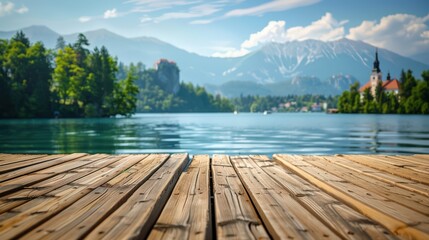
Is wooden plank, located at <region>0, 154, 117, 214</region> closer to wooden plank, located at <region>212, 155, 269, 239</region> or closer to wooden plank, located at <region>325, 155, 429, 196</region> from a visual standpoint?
wooden plank, located at <region>212, 155, 269, 239</region>

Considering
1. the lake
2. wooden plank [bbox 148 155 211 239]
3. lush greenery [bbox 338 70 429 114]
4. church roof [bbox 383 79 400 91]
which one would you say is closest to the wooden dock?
Result: wooden plank [bbox 148 155 211 239]

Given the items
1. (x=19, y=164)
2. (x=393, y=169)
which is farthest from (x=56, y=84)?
(x=393, y=169)

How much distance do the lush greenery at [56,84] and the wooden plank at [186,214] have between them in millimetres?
83131

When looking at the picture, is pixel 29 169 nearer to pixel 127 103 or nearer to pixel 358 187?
pixel 358 187

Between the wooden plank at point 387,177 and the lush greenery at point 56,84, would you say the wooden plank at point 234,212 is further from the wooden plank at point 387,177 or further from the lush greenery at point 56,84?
the lush greenery at point 56,84

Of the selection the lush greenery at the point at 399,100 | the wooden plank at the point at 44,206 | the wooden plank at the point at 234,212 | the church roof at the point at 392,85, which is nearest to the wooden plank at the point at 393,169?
the wooden plank at the point at 234,212

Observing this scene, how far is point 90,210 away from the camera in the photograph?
289cm

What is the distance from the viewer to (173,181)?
13.7ft

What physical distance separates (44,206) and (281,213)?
2.09 metres

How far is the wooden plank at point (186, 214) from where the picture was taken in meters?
2.38

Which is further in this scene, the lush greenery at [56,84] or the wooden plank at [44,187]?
the lush greenery at [56,84]

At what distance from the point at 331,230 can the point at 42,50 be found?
94.8 metres

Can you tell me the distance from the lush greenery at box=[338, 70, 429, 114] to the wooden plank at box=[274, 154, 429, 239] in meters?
127

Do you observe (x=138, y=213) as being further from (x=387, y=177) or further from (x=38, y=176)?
(x=387, y=177)
